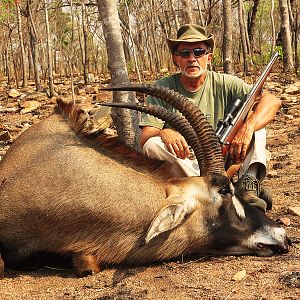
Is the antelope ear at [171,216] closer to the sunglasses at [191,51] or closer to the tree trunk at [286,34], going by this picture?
the sunglasses at [191,51]

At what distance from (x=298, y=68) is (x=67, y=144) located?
16.3 metres

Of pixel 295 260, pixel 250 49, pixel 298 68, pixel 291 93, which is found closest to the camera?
pixel 295 260

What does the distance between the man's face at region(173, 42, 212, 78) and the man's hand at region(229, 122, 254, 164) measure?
0.72 metres

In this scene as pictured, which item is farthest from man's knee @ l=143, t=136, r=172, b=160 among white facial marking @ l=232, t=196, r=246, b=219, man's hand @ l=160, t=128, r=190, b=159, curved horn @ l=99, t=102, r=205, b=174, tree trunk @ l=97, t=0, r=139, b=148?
tree trunk @ l=97, t=0, r=139, b=148

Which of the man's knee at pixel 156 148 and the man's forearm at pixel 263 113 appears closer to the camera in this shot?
the man's knee at pixel 156 148

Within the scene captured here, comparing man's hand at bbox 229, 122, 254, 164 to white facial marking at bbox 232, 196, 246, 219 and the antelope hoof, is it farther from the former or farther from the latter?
the antelope hoof

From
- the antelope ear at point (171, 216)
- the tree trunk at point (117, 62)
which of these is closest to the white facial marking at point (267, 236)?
the antelope ear at point (171, 216)

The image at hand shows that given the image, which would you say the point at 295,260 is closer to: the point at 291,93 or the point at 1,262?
the point at 1,262

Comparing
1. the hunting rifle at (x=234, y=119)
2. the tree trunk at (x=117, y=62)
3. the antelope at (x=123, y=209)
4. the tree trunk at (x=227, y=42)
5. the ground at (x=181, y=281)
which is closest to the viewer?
the ground at (x=181, y=281)

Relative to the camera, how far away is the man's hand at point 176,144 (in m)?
4.77

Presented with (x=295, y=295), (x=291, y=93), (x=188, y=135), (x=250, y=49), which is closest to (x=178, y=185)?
(x=188, y=135)

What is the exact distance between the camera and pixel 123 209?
4.03 metres

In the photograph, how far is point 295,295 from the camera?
3.21 metres

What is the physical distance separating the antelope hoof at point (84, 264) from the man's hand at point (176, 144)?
1260 millimetres
